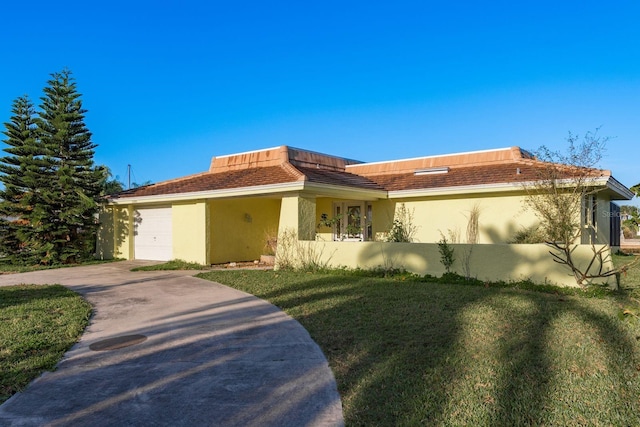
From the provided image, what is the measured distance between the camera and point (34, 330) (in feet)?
23.2

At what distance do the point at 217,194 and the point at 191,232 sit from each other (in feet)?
7.56

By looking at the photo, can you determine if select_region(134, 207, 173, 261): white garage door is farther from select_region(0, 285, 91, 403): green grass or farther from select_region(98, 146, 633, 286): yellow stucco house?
select_region(0, 285, 91, 403): green grass

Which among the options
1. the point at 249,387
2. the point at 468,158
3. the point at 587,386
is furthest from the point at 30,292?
the point at 468,158

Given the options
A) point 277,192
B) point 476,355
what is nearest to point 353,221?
point 277,192

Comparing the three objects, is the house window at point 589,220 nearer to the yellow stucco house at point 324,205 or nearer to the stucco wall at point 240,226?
the yellow stucco house at point 324,205

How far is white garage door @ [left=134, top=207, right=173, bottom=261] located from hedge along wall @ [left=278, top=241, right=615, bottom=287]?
732 cm

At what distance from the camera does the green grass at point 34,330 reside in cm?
527

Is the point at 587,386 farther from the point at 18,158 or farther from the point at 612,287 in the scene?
the point at 18,158

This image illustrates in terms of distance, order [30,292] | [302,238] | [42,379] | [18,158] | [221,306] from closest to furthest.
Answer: [42,379] < [221,306] < [30,292] < [302,238] < [18,158]

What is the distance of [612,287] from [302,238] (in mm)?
8444

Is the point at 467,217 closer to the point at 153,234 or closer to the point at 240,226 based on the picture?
the point at 240,226

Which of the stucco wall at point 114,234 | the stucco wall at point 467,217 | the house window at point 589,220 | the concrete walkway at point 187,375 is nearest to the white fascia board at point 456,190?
the stucco wall at point 467,217

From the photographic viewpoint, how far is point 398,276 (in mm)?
12281

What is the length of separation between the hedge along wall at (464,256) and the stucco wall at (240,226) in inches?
179
